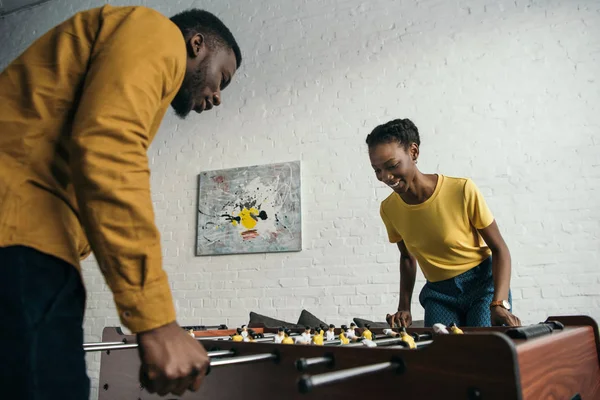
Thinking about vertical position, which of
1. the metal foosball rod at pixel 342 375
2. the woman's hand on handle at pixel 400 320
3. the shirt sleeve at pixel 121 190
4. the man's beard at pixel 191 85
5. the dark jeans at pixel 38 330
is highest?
the man's beard at pixel 191 85

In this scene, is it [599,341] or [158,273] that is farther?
[599,341]

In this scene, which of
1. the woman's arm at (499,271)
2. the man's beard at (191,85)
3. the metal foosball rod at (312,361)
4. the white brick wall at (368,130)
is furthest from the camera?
the white brick wall at (368,130)

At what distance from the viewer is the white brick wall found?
3367 mm

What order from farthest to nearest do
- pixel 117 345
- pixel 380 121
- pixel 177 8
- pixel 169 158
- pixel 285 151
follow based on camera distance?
1. pixel 177 8
2. pixel 169 158
3. pixel 285 151
4. pixel 380 121
5. pixel 117 345

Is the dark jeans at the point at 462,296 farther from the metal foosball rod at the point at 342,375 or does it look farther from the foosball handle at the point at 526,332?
the metal foosball rod at the point at 342,375

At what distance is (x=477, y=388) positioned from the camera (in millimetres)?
733

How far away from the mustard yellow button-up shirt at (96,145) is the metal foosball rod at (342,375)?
22cm

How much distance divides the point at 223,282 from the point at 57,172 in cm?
343

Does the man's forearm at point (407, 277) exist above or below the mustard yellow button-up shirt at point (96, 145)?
below

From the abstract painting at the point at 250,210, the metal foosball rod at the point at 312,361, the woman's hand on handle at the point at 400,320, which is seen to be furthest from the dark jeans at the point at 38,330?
the abstract painting at the point at 250,210

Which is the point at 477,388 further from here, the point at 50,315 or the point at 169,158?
the point at 169,158

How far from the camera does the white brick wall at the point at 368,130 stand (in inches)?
133

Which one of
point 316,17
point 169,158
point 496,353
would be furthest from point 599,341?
point 169,158

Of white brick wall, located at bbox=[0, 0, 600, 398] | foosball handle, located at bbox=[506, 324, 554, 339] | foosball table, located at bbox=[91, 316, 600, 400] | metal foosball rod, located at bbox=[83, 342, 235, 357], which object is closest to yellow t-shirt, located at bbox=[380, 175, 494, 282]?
foosball table, located at bbox=[91, 316, 600, 400]
